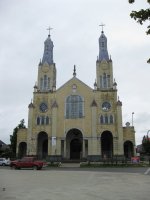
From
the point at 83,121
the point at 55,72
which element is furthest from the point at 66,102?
the point at 55,72

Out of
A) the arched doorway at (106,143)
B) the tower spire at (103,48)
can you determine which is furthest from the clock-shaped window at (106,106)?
the tower spire at (103,48)

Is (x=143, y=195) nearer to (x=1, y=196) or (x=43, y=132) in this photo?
(x=1, y=196)

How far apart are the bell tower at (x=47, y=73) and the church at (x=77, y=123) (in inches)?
8.7

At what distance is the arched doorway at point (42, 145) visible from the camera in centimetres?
5869

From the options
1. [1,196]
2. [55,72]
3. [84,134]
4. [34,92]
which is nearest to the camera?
[1,196]

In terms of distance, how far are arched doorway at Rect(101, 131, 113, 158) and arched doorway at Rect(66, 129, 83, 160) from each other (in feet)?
15.0

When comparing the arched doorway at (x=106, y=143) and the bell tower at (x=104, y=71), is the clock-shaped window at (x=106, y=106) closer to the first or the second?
the bell tower at (x=104, y=71)

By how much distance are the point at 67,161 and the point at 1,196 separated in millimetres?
40661

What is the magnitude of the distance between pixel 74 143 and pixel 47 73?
54.2 feet

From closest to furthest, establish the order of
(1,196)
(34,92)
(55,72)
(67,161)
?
(1,196), (67,161), (34,92), (55,72)

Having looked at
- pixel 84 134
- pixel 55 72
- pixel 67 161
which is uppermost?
pixel 55 72

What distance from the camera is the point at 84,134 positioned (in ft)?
184

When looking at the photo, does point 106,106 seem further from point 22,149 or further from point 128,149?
point 22,149

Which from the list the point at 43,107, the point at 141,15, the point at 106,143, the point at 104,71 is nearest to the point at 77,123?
the point at 106,143
